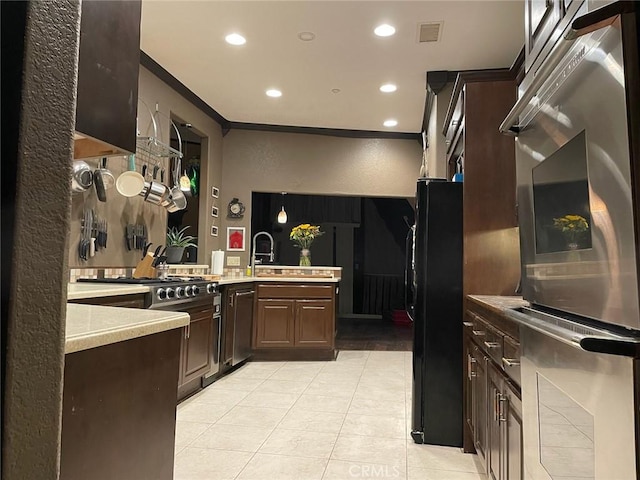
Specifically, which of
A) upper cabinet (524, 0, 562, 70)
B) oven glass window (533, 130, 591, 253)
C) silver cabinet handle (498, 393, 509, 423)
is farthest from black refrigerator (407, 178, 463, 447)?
oven glass window (533, 130, 591, 253)

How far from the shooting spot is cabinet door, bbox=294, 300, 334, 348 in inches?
188

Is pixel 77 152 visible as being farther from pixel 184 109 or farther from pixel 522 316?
pixel 184 109

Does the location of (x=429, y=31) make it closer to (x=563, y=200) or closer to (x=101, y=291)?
(x=563, y=200)

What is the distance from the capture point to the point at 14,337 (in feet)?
1.62

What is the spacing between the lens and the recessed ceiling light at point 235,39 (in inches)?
140

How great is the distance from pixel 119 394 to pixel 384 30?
3249 mm

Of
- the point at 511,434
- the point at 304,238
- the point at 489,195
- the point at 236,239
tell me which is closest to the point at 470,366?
the point at 511,434

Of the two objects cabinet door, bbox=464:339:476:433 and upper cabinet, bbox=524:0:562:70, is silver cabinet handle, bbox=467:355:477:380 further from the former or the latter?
upper cabinet, bbox=524:0:562:70

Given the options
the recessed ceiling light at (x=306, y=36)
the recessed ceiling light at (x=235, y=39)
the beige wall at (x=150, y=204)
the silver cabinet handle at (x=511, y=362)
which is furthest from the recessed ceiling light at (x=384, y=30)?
the silver cabinet handle at (x=511, y=362)

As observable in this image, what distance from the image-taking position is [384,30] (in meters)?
3.40

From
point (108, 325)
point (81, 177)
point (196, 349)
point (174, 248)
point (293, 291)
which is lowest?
point (196, 349)

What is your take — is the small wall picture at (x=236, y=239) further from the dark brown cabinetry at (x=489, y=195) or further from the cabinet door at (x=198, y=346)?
the dark brown cabinetry at (x=489, y=195)

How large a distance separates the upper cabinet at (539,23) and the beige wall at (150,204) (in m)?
2.94

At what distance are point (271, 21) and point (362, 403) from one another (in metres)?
2.99
